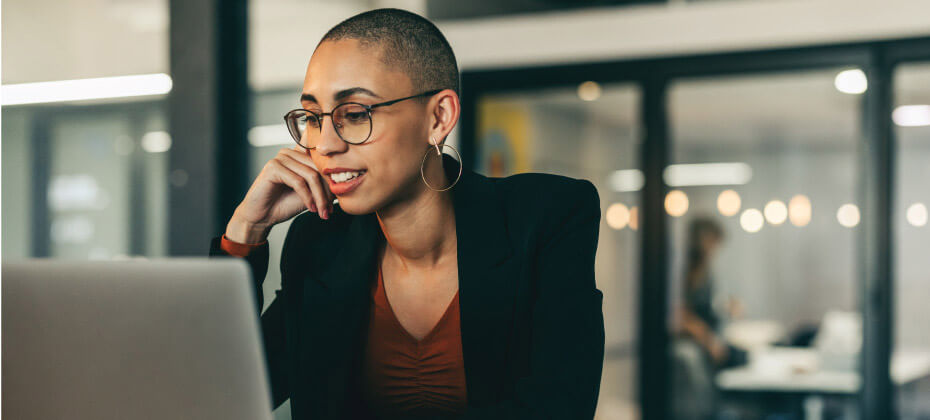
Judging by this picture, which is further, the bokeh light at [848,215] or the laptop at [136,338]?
the bokeh light at [848,215]

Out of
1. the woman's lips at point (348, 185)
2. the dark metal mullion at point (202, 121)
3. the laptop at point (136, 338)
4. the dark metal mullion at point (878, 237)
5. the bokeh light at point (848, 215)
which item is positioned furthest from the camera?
the bokeh light at point (848, 215)

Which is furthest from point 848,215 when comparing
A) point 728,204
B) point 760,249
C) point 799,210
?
point 728,204

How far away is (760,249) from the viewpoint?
13.0ft

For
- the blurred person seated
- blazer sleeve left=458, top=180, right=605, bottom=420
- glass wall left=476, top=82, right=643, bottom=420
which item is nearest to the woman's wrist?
blazer sleeve left=458, top=180, right=605, bottom=420

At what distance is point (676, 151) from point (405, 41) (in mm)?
3084

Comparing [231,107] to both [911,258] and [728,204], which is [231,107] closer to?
[728,204]

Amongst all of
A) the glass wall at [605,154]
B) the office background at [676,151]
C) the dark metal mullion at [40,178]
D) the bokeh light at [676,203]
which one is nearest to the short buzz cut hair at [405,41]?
the office background at [676,151]

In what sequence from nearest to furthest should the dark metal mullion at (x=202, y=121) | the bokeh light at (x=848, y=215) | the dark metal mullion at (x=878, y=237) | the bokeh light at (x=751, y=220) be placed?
1. the dark metal mullion at (x=202, y=121)
2. the dark metal mullion at (x=878, y=237)
3. the bokeh light at (x=848, y=215)
4. the bokeh light at (x=751, y=220)

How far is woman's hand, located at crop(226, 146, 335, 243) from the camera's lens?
1.21 m

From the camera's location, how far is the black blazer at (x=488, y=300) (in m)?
1.10

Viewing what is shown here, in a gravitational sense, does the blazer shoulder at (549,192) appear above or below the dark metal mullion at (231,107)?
below

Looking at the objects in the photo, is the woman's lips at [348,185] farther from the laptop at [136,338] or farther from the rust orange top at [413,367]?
the laptop at [136,338]

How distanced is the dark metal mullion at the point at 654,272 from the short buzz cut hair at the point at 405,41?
2.88 metres

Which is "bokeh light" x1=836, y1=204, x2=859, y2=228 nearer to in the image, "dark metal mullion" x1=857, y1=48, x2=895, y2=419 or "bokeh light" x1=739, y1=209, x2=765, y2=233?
Result: "dark metal mullion" x1=857, y1=48, x2=895, y2=419
